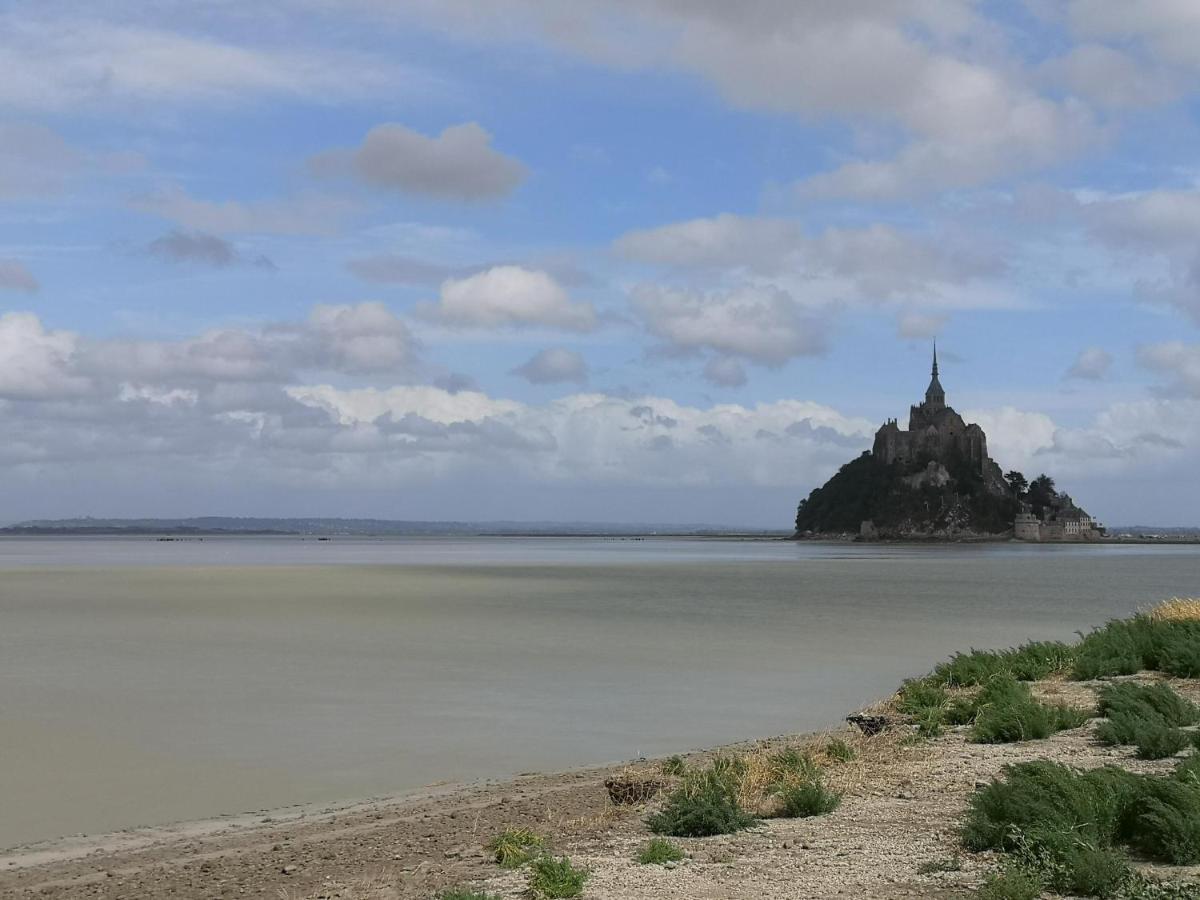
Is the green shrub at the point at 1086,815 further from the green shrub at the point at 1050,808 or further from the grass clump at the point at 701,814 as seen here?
the grass clump at the point at 701,814

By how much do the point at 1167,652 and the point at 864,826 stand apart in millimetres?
9919

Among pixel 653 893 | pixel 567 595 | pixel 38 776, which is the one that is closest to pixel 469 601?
pixel 567 595

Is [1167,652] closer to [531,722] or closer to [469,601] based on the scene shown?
[531,722]

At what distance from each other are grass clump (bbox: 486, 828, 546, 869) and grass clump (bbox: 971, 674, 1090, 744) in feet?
17.4

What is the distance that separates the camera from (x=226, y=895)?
7402mm

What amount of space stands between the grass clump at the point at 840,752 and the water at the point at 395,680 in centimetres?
304

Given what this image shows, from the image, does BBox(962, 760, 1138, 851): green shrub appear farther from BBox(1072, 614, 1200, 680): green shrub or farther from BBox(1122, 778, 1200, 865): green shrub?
BBox(1072, 614, 1200, 680): green shrub

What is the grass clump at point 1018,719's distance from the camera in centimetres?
1140

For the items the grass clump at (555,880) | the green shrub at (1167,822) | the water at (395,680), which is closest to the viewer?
the grass clump at (555,880)

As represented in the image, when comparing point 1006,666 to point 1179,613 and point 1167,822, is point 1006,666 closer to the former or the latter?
point 1179,613

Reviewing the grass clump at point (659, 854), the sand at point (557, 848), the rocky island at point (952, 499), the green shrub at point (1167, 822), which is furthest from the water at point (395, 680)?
the rocky island at point (952, 499)

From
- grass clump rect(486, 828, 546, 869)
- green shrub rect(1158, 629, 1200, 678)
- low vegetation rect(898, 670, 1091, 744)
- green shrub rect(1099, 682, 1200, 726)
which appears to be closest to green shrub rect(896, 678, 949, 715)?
low vegetation rect(898, 670, 1091, 744)

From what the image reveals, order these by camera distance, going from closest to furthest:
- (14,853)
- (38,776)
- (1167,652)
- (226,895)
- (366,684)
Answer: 1. (226,895)
2. (14,853)
3. (38,776)
4. (1167,652)
5. (366,684)

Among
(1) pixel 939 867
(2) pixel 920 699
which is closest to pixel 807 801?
(1) pixel 939 867
